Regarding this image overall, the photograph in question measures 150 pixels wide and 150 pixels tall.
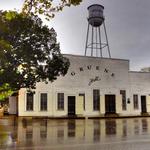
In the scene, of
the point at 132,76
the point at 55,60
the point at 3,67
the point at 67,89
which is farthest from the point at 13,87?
the point at 132,76

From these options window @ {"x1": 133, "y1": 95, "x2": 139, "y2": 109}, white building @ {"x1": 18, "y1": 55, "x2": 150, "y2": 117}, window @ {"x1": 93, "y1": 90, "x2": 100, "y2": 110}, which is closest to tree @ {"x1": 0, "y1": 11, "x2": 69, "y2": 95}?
white building @ {"x1": 18, "y1": 55, "x2": 150, "y2": 117}

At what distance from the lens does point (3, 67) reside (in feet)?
102

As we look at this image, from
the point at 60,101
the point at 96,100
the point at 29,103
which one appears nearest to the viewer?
the point at 29,103

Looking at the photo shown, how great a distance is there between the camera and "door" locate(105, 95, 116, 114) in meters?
41.9

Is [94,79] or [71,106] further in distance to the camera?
[94,79]

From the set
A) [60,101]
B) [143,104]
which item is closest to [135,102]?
[143,104]

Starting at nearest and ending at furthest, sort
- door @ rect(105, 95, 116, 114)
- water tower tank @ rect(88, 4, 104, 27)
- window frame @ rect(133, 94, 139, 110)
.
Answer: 1. door @ rect(105, 95, 116, 114)
2. window frame @ rect(133, 94, 139, 110)
3. water tower tank @ rect(88, 4, 104, 27)

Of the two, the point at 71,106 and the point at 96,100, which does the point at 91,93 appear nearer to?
the point at 96,100

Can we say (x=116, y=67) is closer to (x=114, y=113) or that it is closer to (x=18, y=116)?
(x=114, y=113)

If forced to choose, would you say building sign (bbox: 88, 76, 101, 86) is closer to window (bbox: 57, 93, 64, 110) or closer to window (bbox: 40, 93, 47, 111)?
window (bbox: 57, 93, 64, 110)

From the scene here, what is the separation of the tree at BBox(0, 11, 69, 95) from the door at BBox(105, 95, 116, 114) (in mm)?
7724

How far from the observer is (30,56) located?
3322cm

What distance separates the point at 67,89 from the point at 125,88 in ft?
25.4

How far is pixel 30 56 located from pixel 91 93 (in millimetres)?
10255
